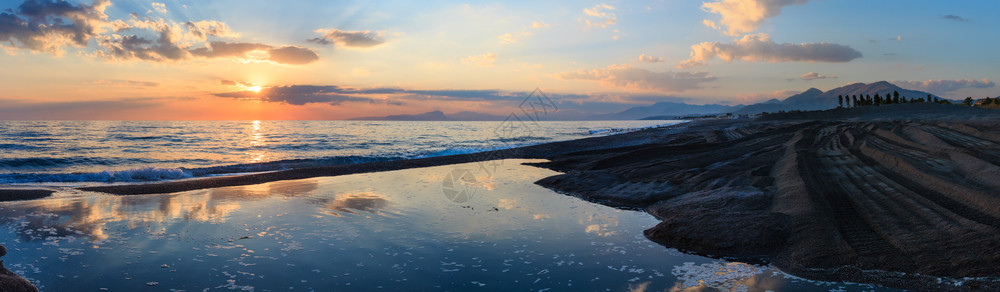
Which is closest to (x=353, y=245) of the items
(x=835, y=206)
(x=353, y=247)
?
(x=353, y=247)

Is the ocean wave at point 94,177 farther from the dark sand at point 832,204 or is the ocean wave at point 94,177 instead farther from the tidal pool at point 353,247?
the tidal pool at point 353,247

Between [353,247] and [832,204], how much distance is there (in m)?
11.3

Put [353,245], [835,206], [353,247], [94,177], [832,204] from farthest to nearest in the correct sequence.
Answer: [94,177] → [832,204] → [835,206] → [353,245] → [353,247]

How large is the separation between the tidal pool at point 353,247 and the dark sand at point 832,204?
39.2 inches

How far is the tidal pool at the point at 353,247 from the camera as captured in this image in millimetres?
7961

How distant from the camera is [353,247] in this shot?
400 inches

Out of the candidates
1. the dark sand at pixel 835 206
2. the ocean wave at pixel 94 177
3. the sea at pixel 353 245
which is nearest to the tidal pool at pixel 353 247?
the sea at pixel 353 245

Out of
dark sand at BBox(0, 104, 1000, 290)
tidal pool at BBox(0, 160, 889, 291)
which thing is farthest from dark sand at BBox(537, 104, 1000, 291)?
tidal pool at BBox(0, 160, 889, 291)

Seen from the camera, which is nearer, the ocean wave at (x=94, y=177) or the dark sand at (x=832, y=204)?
the dark sand at (x=832, y=204)

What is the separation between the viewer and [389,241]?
1070 cm

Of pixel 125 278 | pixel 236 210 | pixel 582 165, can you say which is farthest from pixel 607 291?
pixel 582 165

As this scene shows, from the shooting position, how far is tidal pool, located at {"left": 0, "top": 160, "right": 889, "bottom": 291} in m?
7.96

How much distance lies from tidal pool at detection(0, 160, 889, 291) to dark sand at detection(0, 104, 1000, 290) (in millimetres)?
996

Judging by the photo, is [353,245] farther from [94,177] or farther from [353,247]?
[94,177]
